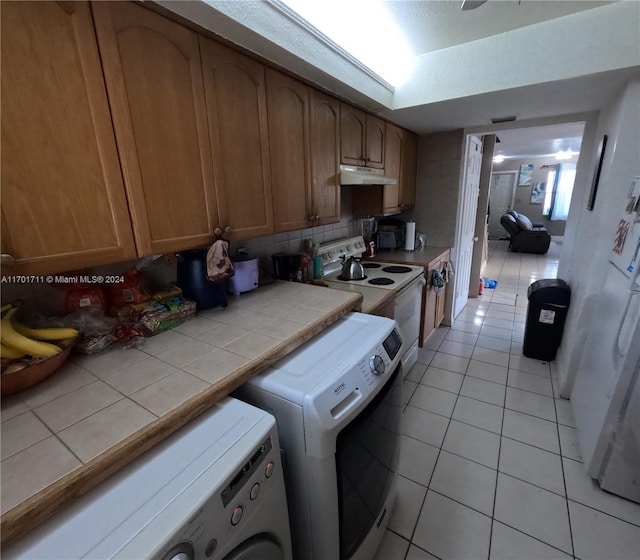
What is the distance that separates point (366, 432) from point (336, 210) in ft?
4.43

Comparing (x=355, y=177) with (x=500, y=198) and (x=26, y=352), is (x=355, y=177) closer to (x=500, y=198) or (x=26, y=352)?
(x=26, y=352)

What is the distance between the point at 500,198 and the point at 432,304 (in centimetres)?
788

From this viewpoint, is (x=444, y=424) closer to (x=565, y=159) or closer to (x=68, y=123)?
(x=68, y=123)

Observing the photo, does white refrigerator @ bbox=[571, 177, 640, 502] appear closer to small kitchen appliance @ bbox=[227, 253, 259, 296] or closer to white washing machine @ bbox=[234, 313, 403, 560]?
white washing machine @ bbox=[234, 313, 403, 560]

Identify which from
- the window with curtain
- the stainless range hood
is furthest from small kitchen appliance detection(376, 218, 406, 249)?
the window with curtain

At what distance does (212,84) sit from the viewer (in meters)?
1.15

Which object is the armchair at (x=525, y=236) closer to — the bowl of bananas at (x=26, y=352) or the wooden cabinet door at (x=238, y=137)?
the wooden cabinet door at (x=238, y=137)

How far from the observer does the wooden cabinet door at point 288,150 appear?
1427 millimetres

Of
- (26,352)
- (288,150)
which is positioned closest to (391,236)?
(288,150)

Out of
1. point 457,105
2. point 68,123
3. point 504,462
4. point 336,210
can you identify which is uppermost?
point 457,105

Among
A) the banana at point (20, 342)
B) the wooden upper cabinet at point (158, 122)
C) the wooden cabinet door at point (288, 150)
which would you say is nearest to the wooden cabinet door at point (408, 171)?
the wooden cabinet door at point (288, 150)

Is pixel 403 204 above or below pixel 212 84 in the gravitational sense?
below

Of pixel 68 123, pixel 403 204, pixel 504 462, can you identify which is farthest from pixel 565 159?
pixel 68 123

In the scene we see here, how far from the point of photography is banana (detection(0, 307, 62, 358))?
0.81m
